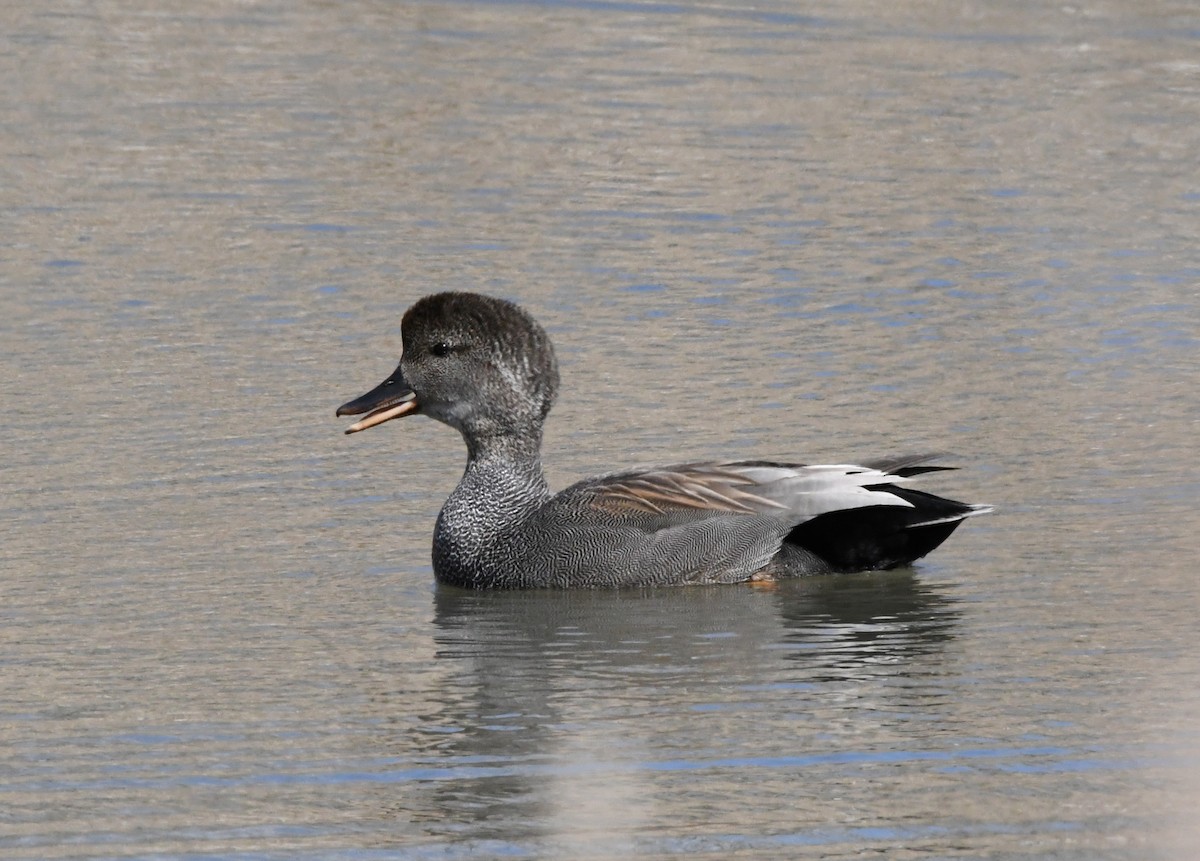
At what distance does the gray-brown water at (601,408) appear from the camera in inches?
291

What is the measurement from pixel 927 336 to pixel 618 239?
2923mm

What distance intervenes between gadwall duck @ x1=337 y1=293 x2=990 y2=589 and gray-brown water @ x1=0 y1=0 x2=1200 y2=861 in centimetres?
15

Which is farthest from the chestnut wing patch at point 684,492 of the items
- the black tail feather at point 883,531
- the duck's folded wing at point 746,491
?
the black tail feather at point 883,531

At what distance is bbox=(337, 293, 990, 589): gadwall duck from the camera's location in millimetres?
10102

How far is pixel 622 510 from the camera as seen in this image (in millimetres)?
10156

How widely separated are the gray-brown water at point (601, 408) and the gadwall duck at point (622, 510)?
15cm

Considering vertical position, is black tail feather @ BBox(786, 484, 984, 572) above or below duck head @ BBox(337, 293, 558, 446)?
below

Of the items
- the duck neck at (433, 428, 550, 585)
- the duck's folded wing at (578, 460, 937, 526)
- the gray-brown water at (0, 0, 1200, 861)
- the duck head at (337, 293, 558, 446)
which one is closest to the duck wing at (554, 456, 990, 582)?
the duck's folded wing at (578, 460, 937, 526)

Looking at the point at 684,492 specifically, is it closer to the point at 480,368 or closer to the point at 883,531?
the point at 883,531

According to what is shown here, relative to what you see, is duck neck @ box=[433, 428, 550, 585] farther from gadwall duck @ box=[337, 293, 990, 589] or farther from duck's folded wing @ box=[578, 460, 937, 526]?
duck's folded wing @ box=[578, 460, 937, 526]

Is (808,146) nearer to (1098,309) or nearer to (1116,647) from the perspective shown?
(1098,309)

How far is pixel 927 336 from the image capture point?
46.2ft

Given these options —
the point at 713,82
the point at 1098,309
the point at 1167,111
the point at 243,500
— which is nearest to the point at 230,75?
the point at 713,82

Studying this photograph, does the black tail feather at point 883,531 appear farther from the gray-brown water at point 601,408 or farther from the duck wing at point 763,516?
the gray-brown water at point 601,408
